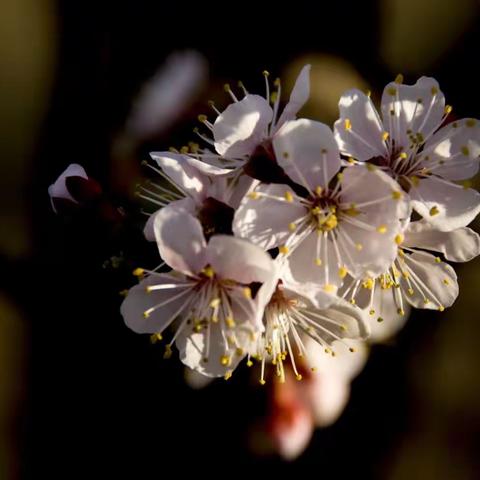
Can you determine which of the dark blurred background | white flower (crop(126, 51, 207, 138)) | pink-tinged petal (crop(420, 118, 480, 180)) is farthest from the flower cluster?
white flower (crop(126, 51, 207, 138))

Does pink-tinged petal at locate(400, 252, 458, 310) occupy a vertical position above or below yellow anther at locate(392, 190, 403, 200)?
below

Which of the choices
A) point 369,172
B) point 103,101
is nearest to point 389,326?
point 369,172

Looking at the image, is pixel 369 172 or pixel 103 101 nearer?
pixel 369 172

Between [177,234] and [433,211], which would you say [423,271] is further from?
[177,234]

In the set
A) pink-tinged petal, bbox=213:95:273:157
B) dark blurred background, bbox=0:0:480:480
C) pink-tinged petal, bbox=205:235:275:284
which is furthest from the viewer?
dark blurred background, bbox=0:0:480:480

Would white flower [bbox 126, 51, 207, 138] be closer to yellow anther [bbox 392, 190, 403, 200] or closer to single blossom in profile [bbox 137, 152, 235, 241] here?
→ single blossom in profile [bbox 137, 152, 235, 241]

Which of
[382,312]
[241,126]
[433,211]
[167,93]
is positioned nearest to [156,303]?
[241,126]

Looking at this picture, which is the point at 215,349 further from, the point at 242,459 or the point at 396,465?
the point at 396,465

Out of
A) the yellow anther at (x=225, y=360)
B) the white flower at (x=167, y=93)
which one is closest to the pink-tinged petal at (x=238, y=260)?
the yellow anther at (x=225, y=360)
